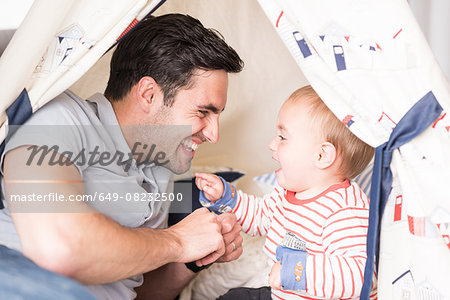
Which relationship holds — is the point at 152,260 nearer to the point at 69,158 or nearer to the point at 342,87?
the point at 69,158

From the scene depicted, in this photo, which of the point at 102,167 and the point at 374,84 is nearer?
the point at 374,84

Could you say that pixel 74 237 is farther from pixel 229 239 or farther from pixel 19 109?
pixel 229 239

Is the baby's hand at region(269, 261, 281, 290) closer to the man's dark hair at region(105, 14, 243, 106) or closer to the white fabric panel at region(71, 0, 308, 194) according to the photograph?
the man's dark hair at region(105, 14, 243, 106)

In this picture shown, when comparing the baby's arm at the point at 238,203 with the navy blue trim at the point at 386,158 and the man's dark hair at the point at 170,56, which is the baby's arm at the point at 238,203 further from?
the navy blue trim at the point at 386,158

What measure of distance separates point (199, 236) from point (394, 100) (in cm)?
63

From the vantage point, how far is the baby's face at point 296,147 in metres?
1.40

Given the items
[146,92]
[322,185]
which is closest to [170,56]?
[146,92]

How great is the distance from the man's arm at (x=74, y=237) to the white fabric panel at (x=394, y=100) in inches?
21.9

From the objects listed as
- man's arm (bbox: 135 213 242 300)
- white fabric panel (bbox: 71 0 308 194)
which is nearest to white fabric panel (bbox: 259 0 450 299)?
man's arm (bbox: 135 213 242 300)

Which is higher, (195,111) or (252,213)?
(195,111)

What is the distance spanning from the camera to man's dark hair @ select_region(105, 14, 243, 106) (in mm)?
1640

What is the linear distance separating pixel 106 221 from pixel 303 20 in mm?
657

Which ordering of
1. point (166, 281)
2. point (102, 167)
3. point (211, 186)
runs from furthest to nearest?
point (166, 281), point (211, 186), point (102, 167)

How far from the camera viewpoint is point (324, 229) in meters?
1.34
